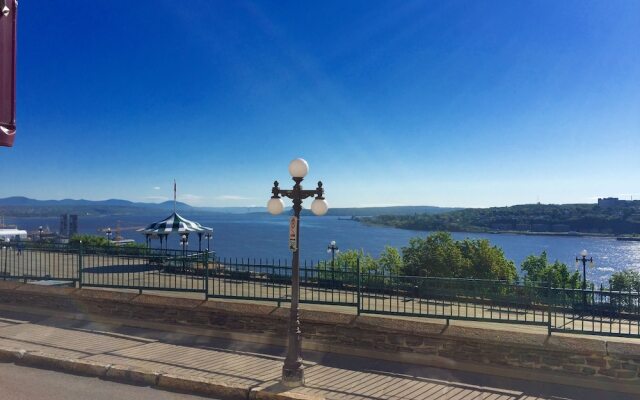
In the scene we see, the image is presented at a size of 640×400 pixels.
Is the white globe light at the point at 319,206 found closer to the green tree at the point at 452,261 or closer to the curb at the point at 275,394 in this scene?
the curb at the point at 275,394

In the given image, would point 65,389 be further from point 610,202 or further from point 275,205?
point 610,202

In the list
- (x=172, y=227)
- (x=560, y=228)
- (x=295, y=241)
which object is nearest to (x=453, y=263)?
(x=172, y=227)

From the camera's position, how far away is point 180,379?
7.22 metres

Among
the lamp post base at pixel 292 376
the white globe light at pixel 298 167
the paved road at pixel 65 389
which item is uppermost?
the white globe light at pixel 298 167

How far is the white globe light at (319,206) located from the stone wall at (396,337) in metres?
2.40

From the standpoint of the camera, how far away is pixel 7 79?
254 cm

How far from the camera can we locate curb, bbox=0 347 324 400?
271 inches

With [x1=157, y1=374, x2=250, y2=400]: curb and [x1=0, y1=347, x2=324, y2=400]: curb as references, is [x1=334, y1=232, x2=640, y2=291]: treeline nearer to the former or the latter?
[x1=0, y1=347, x2=324, y2=400]: curb

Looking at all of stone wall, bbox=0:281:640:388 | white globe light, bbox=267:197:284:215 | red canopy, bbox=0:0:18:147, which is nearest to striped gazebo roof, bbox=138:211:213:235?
stone wall, bbox=0:281:640:388

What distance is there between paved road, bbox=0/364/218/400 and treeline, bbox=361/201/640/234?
171 m

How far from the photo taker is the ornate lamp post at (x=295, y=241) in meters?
7.20

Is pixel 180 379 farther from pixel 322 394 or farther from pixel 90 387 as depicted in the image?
pixel 322 394

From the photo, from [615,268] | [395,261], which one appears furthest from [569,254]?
[395,261]

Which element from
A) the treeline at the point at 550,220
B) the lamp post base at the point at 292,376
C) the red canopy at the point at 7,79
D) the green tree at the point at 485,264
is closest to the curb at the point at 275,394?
the lamp post base at the point at 292,376
